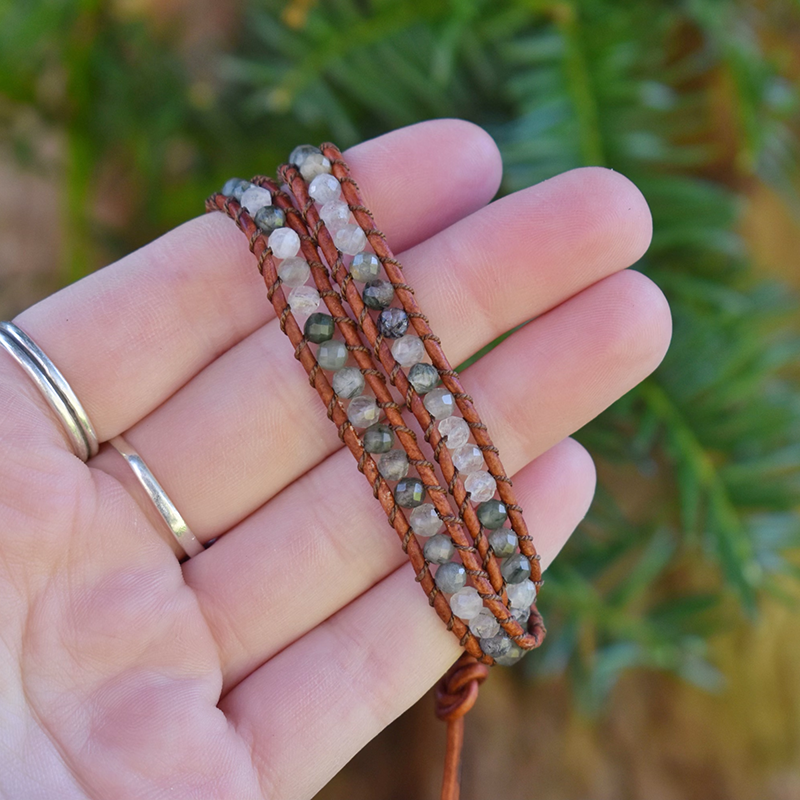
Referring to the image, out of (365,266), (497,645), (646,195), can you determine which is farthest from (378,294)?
(646,195)

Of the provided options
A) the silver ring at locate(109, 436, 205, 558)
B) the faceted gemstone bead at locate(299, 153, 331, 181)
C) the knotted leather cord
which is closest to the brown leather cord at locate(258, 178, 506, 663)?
the knotted leather cord

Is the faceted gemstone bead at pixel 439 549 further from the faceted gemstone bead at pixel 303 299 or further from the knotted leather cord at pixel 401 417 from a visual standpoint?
the faceted gemstone bead at pixel 303 299

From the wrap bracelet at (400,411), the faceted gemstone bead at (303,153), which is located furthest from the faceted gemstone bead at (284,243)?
the faceted gemstone bead at (303,153)

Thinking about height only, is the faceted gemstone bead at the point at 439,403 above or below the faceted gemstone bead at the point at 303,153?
below

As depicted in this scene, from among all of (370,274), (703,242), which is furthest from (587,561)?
(370,274)

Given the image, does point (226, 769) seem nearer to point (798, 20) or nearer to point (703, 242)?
point (703, 242)

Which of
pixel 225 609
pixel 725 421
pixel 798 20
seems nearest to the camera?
pixel 225 609
